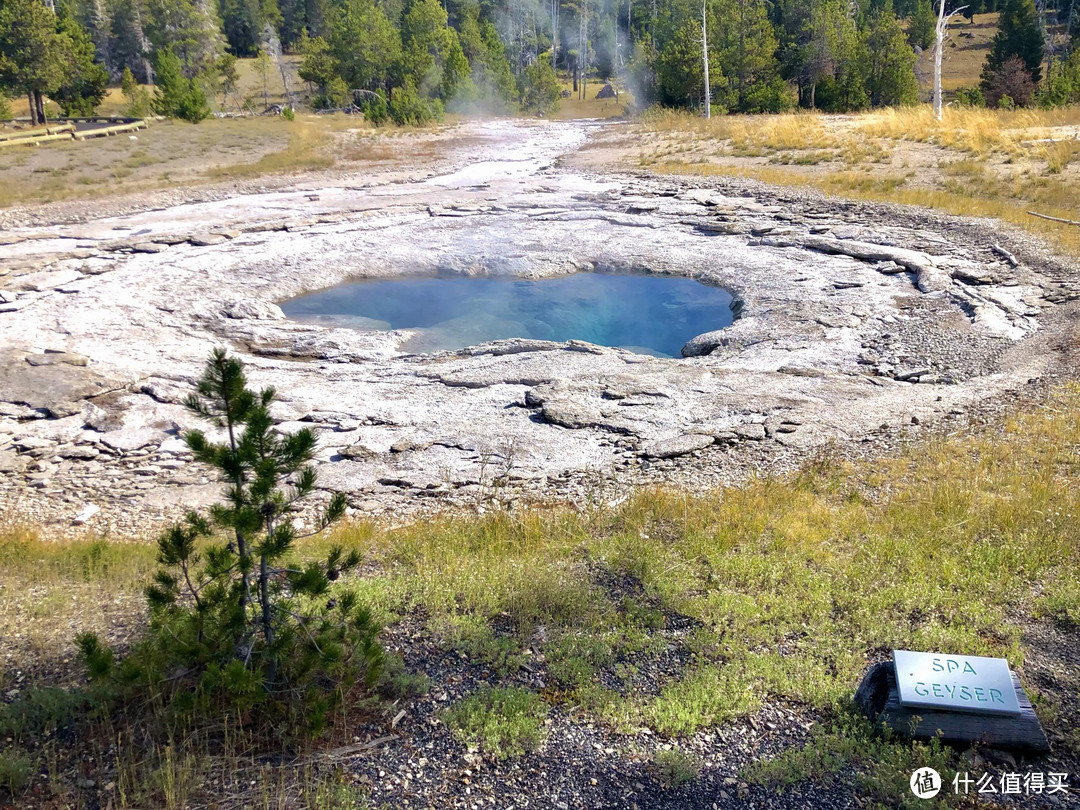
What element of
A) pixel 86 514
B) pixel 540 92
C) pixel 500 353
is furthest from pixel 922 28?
pixel 86 514

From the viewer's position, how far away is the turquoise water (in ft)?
38.8

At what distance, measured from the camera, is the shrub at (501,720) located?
338 cm

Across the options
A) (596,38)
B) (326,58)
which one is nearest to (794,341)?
(326,58)

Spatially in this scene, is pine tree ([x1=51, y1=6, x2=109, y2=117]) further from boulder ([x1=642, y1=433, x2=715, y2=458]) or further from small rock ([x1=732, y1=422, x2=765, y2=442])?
small rock ([x1=732, y1=422, x2=765, y2=442])

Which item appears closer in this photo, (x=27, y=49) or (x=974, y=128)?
(x=974, y=128)

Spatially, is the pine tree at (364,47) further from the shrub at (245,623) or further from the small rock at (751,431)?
the shrub at (245,623)

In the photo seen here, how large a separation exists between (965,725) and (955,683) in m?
0.17

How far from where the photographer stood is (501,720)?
3.51 meters

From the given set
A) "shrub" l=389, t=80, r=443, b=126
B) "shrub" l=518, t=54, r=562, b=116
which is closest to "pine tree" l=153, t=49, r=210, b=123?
"shrub" l=389, t=80, r=443, b=126

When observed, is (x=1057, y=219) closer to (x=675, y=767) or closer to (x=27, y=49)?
(x=675, y=767)

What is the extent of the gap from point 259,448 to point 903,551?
3.91 m

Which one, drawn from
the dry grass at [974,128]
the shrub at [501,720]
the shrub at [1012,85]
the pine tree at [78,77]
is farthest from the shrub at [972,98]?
the pine tree at [78,77]

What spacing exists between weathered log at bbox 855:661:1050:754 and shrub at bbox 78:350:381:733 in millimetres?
2205

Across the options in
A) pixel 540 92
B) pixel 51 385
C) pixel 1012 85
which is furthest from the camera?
pixel 540 92
